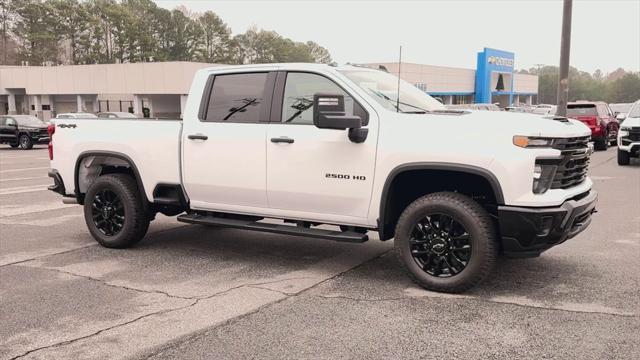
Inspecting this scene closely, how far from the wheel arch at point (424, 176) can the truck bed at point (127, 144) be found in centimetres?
229

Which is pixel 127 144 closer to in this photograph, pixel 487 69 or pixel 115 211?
pixel 115 211

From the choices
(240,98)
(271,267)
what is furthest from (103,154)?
(271,267)

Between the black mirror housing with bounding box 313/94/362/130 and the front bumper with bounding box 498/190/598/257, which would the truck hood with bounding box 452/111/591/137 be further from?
the black mirror housing with bounding box 313/94/362/130

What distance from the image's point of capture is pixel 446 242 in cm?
496

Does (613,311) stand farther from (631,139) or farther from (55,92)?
(55,92)

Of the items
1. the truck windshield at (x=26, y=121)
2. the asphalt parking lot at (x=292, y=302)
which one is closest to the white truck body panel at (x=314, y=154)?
→ the asphalt parking lot at (x=292, y=302)

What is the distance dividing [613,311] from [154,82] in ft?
169

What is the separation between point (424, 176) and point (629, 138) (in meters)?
12.7

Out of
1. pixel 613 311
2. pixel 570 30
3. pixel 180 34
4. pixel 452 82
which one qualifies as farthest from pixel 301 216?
pixel 180 34

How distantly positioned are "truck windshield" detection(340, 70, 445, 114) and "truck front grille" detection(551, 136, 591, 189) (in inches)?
52.3

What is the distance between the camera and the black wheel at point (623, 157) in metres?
15.9

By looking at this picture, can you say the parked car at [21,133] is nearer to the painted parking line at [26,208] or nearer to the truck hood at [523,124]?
the painted parking line at [26,208]

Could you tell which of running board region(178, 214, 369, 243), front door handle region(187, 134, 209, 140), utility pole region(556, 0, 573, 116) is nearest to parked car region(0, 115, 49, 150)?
utility pole region(556, 0, 573, 116)

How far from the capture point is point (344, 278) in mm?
5512
